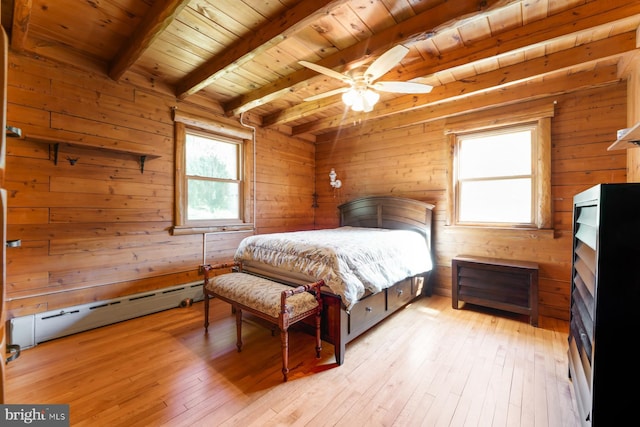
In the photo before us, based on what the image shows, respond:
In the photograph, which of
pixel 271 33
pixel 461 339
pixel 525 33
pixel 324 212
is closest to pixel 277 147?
pixel 324 212

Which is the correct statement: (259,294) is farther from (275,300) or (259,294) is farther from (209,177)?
(209,177)

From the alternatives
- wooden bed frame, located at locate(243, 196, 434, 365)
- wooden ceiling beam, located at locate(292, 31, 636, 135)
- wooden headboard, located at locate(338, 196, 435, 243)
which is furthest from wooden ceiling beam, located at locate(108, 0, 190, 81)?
wooden headboard, located at locate(338, 196, 435, 243)

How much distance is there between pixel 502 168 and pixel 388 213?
155 cm

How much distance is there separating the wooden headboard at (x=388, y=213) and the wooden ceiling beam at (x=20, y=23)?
3898 millimetres

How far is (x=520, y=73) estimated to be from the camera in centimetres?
272

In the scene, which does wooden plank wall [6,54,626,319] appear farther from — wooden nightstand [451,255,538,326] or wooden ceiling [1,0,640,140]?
wooden nightstand [451,255,538,326]

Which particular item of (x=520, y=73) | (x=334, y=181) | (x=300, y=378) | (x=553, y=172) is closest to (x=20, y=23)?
(x=300, y=378)

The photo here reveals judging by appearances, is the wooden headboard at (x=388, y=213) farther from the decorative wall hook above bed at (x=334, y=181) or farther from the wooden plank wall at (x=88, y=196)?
the wooden plank wall at (x=88, y=196)

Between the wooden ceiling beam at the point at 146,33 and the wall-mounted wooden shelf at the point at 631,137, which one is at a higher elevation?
the wooden ceiling beam at the point at 146,33

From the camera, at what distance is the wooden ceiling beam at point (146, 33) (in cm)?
186

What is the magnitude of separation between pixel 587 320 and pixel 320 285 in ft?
5.05

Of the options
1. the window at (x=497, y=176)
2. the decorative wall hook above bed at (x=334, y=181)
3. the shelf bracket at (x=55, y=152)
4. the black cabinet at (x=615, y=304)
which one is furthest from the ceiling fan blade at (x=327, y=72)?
the decorative wall hook above bed at (x=334, y=181)

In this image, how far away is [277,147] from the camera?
15.0 feet

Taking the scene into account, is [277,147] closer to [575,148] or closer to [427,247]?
[427,247]
